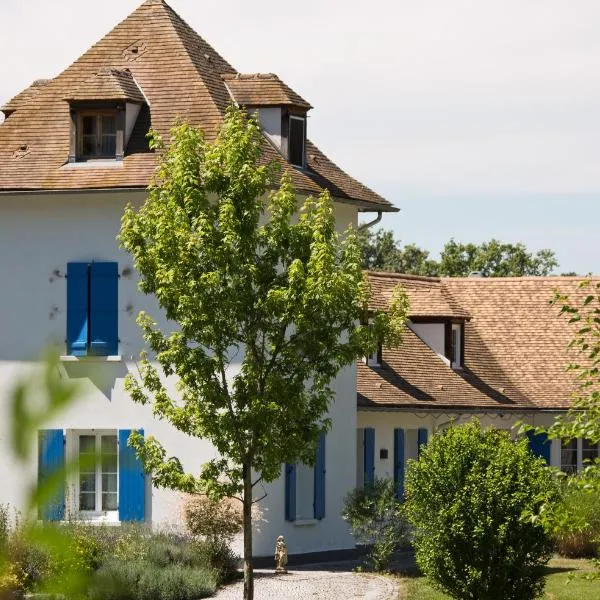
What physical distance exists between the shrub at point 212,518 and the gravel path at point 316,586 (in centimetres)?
87

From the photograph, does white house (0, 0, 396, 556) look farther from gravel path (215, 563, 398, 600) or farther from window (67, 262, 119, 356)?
gravel path (215, 563, 398, 600)

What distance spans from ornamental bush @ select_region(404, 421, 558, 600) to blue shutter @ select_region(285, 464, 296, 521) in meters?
5.72

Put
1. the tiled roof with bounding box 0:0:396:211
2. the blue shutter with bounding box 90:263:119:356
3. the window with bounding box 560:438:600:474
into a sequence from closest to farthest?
1. the blue shutter with bounding box 90:263:119:356
2. the tiled roof with bounding box 0:0:396:211
3. the window with bounding box 560:438:600:474

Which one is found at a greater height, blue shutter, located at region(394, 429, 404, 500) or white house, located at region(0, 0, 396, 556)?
white house, located at region(0, 0, 396, 556)

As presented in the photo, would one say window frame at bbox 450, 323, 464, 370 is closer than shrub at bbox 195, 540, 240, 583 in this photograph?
No

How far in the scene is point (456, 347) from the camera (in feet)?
109

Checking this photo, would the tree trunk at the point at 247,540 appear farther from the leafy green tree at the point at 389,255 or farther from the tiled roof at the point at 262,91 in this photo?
the leafy green tree at the point at 389,255

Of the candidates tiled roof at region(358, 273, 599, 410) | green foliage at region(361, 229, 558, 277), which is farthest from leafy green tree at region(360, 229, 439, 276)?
tiled roof at region(358, 273, 599, 410)

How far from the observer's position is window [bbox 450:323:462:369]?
3303 centimetres

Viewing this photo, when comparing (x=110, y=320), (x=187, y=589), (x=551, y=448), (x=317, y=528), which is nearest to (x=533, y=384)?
(x=551, y=448)

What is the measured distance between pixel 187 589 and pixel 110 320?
17.3ft

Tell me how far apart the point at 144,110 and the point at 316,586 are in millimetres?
8383

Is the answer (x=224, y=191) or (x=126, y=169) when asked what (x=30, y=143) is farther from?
(x=224, y=191)

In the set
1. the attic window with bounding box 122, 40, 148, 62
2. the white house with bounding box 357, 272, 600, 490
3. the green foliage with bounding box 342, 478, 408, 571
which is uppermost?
the attic window with bounding box 122, 40, 148, 62
